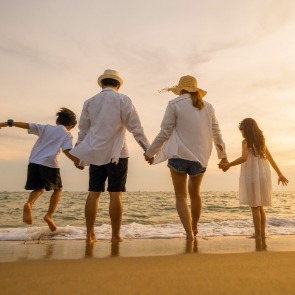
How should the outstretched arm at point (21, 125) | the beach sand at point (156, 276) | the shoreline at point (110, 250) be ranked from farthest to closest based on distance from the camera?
1. the outstretched arm at point (21, 125)
2. the shoreline at point (110, 250)
3. the beach sand at point (156, 276)

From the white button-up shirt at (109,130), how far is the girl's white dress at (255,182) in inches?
76.8

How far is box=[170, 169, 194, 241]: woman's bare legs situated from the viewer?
4.66 m

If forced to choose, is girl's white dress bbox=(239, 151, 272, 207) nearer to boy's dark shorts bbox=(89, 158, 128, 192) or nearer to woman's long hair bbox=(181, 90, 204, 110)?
woman's long hair bbox=(181, 90, 204, 110)

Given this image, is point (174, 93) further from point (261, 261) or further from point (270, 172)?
point (261, 261)

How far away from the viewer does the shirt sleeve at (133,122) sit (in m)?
4.74

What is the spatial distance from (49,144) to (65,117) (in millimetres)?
531

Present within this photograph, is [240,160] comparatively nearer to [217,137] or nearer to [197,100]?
[217,137]

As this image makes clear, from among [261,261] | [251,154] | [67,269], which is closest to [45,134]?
[251,154]

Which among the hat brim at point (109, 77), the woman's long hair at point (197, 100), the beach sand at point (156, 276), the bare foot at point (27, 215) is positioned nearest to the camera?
the beach sand at point (156, 276)

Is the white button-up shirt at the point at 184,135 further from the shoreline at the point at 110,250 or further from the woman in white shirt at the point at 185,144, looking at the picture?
the shoreline at the point at 110,250

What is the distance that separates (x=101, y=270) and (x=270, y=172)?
4277 mm

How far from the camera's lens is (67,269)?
227 centimetres

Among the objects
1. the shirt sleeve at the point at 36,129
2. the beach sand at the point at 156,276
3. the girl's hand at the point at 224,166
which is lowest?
the beach sand at the point at 156,276

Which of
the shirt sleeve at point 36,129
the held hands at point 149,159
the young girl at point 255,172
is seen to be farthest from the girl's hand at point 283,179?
the shirt sleeve at point 36,129
